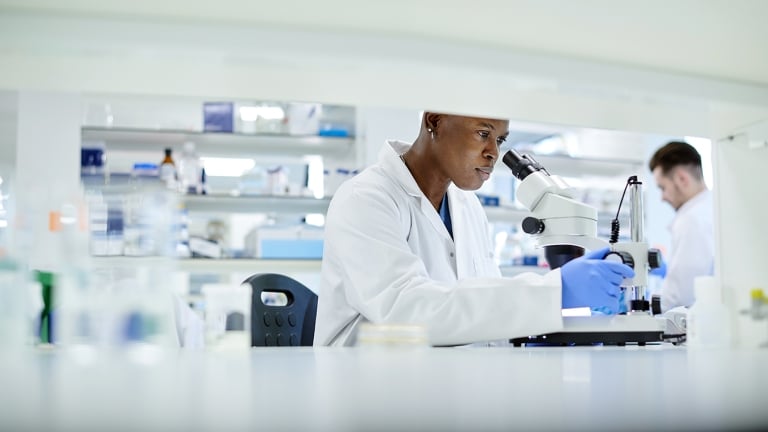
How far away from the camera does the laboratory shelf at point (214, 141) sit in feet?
16.0

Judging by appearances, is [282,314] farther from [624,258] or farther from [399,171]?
[624,258]

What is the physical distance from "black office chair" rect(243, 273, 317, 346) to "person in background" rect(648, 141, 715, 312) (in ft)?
7.44

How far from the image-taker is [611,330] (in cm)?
173

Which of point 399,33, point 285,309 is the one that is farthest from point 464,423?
point 285,309

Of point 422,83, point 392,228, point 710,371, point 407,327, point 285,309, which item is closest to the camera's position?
point 710,371

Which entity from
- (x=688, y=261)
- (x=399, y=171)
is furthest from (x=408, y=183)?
(x=688, y=261)

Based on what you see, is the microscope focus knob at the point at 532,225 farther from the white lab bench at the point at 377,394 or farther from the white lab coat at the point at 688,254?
the white lab coat at the point at 688,254

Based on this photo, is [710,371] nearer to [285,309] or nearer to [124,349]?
[124,349]

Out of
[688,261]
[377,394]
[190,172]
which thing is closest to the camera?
[377,394]

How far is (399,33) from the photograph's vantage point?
1.00m

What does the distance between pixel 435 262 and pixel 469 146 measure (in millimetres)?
388

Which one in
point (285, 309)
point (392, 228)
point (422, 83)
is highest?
point (422, 83)

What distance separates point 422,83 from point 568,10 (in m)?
0.24

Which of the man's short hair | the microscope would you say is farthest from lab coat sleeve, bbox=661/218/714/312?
the microscope
